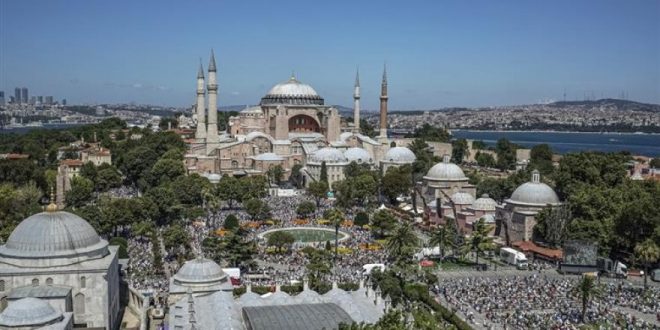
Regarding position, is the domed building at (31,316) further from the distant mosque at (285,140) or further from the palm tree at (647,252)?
the distant mosque at (285,140)

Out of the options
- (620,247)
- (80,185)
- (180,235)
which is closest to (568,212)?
(620,247)

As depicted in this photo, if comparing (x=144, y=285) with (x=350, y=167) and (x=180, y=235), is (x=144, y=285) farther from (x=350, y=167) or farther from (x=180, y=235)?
(x=350, y=167)

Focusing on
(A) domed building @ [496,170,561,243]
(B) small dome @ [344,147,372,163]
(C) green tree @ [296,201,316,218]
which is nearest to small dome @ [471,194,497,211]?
(A) domed building @ [496,170,561,243]

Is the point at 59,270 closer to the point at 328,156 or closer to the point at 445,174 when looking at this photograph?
the point at 445,174

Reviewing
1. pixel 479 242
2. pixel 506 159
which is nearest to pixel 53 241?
pixel 479 242

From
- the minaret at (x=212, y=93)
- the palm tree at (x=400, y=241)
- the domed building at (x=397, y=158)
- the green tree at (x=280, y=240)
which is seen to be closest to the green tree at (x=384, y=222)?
the palm tree at (x=400, y=241)

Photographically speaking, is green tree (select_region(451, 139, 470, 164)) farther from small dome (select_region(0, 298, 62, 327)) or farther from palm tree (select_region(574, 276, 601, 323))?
small dome (select_region(0, 298, 62, 327))

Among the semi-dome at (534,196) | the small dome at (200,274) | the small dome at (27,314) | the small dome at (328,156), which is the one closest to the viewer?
the small dome at (27,314)
